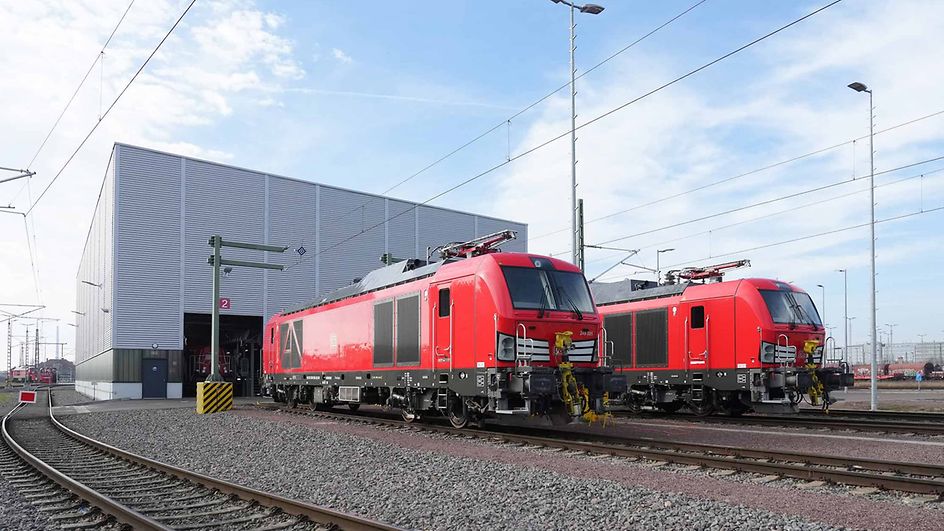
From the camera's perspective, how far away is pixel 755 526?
7.37 meters

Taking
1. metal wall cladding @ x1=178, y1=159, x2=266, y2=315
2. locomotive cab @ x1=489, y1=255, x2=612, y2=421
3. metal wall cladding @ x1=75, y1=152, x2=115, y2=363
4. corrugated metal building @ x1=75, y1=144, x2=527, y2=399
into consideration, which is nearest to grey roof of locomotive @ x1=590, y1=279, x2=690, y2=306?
locomotive cab @ x1=489, y1=255, x2=612, y2=421

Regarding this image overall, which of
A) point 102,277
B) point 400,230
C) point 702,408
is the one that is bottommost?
point 702,408

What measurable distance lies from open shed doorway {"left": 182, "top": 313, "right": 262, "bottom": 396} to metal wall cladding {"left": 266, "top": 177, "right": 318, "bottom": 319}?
6.59ft

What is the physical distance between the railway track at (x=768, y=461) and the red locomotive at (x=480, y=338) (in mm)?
821

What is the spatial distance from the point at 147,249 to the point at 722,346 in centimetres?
3244

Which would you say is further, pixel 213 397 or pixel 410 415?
pixel 213 397

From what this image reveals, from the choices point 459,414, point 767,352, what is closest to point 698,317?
point 767,352

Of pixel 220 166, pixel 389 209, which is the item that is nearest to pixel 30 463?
pixel 220 166

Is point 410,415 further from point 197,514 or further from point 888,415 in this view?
point 888,415

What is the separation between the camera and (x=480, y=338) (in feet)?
48.0

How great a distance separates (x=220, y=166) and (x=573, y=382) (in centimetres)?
3446

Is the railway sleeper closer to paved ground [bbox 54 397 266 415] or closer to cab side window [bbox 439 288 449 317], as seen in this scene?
cab side window [bbox 439 288 449 317]

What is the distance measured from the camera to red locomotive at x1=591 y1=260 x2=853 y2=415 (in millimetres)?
18141

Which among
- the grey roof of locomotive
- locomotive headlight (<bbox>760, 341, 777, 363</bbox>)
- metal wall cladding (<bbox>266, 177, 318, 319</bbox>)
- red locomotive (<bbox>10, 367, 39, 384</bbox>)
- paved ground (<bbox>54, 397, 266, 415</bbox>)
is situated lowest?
red locomotive (<bbox>10, 367, 39, 384</bbox>)
